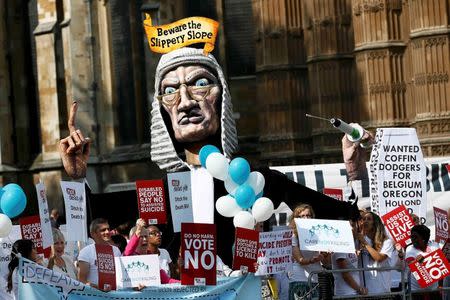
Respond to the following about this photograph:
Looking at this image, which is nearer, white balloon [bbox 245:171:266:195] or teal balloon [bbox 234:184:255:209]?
teal balloon [bbox 234:184:255:209]

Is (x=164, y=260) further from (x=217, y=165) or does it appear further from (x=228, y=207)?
(x=217, y=165)

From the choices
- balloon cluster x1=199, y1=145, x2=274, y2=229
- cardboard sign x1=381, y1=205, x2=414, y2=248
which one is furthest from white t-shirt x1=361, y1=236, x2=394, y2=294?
balloon cluster x1=199, y1=145, x2=274, y2=229

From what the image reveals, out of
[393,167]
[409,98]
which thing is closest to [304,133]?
[409,98]

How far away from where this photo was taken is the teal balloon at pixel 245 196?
19.7 meters

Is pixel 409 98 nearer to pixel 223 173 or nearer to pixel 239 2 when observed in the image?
pixel 239 2

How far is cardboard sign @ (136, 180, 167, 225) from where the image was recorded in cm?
2116

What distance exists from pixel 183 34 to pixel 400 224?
2.77 metres

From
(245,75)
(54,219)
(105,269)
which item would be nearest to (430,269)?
(105,269)

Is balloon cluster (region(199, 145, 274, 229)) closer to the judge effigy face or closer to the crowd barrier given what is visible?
the crowd barrier

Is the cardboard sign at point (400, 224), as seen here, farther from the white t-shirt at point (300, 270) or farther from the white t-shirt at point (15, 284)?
the white t-shirt at point (15, 284)

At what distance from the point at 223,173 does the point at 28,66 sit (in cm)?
2668

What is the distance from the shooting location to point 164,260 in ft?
65.0

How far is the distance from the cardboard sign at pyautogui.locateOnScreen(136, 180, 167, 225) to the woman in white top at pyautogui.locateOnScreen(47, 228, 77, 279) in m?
0.90

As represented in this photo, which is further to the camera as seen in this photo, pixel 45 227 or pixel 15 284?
pixel 45 227
